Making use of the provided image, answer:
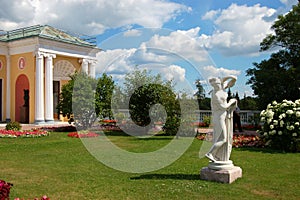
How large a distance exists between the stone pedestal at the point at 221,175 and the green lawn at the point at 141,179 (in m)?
0.13

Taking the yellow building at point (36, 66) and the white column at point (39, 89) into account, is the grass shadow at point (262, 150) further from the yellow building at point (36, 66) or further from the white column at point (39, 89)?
the white column at point (39, 89)

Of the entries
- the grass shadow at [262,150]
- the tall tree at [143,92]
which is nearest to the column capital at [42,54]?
the tall tree at [143,92]

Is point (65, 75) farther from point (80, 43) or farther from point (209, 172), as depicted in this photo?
point (209, 172)

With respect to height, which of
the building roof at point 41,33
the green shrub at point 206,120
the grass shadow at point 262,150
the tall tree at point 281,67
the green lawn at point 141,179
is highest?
the building roof at point 41,33

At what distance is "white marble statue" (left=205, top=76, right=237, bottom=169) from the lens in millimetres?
6336

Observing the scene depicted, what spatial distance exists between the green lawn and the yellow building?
575 inches

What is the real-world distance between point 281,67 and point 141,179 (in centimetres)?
1629

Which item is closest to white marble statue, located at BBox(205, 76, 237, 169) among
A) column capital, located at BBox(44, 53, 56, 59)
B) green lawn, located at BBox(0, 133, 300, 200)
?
green lawn, located at BBox(0, 133, 300, 200)

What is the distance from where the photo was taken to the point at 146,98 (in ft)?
54.3

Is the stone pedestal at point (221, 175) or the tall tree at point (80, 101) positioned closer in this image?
the stone pedestal at point (221, 175)

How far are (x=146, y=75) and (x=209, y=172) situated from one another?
10.6m

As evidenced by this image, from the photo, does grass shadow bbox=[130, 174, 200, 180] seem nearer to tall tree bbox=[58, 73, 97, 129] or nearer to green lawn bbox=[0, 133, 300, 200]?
green lawn bbox=[0, 133, 300, 200]

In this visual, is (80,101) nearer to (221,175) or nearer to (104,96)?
(104,96)

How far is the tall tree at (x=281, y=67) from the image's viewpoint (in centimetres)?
1917
